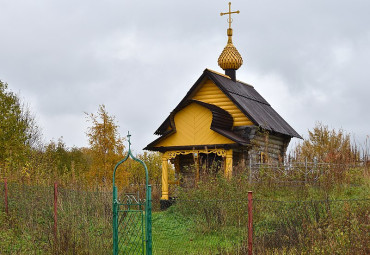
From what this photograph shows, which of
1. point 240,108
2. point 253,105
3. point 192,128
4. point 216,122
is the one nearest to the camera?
point 216,122

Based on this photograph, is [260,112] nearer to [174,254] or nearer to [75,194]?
[75,194]

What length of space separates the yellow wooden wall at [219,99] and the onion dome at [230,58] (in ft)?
9.38

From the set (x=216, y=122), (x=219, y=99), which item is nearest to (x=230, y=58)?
(x=219, y=99)

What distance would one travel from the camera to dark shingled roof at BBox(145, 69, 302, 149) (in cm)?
2206

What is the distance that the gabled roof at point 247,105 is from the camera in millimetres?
22578

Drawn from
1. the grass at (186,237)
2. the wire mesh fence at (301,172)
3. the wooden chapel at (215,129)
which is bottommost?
the grass at (186,237)

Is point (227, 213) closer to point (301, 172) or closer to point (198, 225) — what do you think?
point (198, 225)

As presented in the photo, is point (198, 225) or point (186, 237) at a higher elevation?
point (198, 225)

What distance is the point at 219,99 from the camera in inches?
926

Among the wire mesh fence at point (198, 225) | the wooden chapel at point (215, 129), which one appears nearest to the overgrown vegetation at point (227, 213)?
the wire mesh fence at point (198, 225)

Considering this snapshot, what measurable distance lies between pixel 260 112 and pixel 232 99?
2.50m

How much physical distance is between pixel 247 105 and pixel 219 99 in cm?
124

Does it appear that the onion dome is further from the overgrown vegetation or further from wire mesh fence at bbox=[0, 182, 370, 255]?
wire mesh fence at bbox=[0, 182, 370, 255]

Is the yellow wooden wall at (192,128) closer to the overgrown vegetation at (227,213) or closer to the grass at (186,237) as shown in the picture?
the overgrown vegetation at (227,213)
